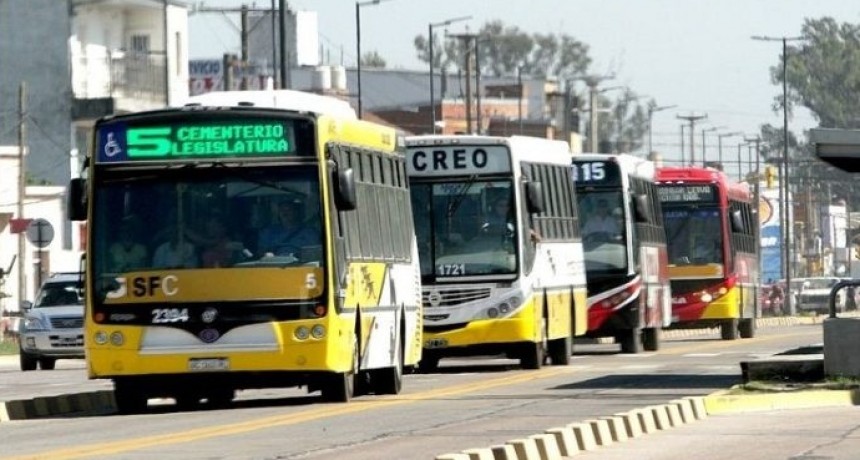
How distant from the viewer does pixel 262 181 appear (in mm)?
24219

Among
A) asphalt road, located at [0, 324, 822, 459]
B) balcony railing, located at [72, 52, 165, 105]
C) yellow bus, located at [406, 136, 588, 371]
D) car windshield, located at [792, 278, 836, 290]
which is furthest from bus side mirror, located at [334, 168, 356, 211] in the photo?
car windshield, located at [792, 278, 836, 290]

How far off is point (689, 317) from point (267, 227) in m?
27.1

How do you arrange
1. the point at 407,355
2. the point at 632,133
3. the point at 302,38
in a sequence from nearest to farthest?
1. the point at 407,355
2. the point at 302,38
3. the point at 632,133

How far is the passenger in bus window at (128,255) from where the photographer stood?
24.0 m

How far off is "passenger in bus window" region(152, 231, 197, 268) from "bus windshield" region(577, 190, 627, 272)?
58.2 ft

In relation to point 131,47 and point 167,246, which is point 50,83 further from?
point 167,246

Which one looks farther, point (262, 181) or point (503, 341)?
point (503, 341)

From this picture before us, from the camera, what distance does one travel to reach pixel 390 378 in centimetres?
2730

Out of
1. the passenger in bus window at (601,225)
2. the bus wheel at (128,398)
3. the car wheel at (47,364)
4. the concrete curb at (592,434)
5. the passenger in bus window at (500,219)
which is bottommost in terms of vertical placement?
the car wheel at (47,364)

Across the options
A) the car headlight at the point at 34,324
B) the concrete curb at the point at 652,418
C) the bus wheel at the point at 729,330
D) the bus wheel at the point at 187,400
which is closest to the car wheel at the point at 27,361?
the car headlight at the point at 34,324

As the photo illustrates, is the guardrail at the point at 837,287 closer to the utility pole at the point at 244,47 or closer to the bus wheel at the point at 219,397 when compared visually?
the bus wheel at the point at 219,397

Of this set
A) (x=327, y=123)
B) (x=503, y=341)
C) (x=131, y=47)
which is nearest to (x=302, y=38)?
(x=131, y=47)

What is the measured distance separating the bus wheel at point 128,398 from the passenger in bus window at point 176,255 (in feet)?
4.14

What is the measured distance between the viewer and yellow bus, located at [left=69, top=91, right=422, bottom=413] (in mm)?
23828
